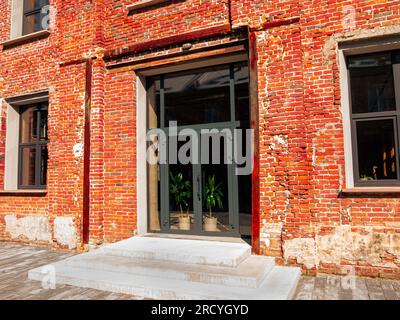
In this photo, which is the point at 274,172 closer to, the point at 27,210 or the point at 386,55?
the point at 386,55

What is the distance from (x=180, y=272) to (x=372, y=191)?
289cm

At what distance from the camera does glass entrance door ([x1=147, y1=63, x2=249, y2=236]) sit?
563 cm

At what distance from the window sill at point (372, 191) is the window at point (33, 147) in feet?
20.7

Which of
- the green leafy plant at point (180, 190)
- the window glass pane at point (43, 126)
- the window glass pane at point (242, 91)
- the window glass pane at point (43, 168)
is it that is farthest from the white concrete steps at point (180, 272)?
the window glass pane at point (43, 126)

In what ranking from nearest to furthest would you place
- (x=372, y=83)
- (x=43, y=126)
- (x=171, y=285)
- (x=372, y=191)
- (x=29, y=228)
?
(x=171, y=285), (x=372, y=191), (x=372, y=83), (x=29, y=228), (x=43, y=126)

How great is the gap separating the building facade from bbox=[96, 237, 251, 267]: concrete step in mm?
470

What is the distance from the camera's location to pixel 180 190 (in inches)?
242

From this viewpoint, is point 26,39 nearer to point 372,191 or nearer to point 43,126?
point 43,126

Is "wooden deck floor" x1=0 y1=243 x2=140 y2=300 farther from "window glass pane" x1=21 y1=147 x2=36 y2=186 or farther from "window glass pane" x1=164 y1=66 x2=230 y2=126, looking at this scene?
"window glass pane" x1=164 y1=66 x2=230 y2=126

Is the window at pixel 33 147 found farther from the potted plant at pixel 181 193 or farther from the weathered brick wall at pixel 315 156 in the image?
the weathered brick wall at pixel 315 156

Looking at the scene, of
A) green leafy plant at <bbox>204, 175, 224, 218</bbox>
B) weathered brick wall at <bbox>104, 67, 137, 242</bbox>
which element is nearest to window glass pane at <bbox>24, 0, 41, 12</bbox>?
weathered brick wall at <bbox>104, 67, 137, 242</bbox>

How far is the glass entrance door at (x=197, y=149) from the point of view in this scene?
5.63m

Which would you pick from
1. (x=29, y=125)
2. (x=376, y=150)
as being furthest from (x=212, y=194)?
(x=29, y=125)

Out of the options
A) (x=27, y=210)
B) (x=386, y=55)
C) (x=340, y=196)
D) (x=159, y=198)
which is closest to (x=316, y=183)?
(x=340, y=196)
